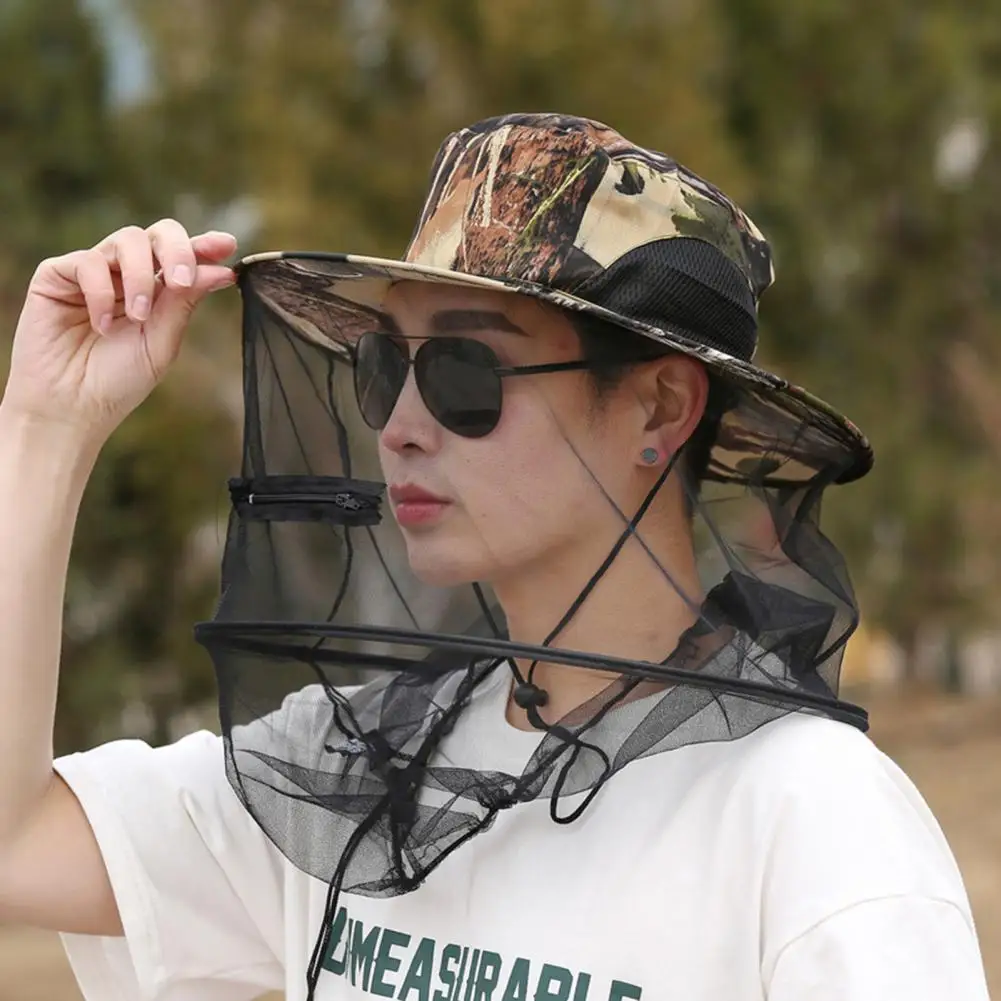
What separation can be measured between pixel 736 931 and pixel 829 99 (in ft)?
34.1

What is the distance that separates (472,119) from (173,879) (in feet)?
22.5

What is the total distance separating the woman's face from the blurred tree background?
429 centimetres

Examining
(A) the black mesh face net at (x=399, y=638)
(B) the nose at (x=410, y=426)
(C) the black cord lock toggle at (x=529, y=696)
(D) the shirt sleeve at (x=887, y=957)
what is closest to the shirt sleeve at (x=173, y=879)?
(A) the black mesh face net at (x=399, y=638)

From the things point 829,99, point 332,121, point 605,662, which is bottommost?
point 605,662

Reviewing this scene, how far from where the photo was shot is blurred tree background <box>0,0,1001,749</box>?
6.87 meters

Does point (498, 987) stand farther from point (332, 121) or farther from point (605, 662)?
point (332, 121)

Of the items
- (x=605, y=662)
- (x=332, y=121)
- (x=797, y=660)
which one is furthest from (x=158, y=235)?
(x=332, y=121)

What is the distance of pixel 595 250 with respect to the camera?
1.53m

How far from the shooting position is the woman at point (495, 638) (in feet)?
4.53

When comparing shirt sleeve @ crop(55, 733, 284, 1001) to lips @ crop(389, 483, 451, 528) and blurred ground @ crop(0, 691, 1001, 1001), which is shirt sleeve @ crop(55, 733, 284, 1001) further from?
blurred ground @ crop(0, 691, 1001, 1001)

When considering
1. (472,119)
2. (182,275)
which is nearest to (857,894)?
(182,275)

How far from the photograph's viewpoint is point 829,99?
1091 cm

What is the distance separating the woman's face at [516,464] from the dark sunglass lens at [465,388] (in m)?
0.01

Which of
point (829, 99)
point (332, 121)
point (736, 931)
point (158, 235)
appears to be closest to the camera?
point (736, 931)
